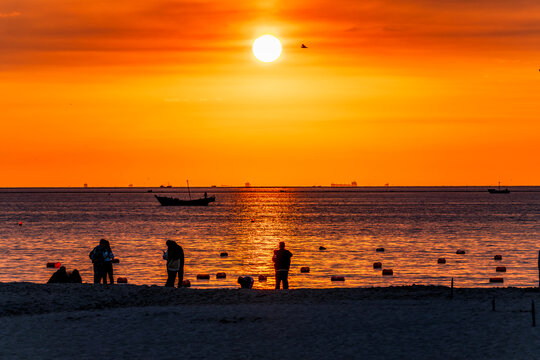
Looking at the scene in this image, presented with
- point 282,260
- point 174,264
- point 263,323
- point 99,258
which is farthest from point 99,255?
point 263,323

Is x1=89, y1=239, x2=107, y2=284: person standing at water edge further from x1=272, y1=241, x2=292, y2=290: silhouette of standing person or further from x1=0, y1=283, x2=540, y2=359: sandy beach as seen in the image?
x1=272, y1=241, x2=292, y2=290: silhouette of standing person

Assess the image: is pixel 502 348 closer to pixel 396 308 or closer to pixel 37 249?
pixel 396 308

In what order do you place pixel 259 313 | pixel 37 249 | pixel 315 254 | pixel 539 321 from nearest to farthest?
pixel 539 321 → pixel 259 313 → pixel 315 254 → pixel 37 249

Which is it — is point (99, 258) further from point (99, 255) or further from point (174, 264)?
point (174, 264)

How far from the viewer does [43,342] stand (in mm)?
16953

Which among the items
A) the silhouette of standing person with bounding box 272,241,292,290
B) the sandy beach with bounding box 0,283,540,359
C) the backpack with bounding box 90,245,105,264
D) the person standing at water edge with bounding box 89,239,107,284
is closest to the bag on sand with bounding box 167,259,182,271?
the sandy beach with bounding box 0,283,540,359

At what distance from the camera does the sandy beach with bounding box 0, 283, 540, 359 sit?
1600 cm

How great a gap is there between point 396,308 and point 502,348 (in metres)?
5.62

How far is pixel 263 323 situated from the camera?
19297 millimetres

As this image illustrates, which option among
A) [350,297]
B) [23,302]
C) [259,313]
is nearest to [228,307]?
[259,313]

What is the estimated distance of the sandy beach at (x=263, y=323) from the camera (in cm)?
1600

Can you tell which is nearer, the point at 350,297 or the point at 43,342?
the point at 43,342

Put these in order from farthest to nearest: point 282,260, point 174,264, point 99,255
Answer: point 282,260 < point 99,255 < point 174,264

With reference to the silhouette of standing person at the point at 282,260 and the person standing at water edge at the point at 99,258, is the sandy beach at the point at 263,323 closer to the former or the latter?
the person standing at water edge at the point at 99,258
